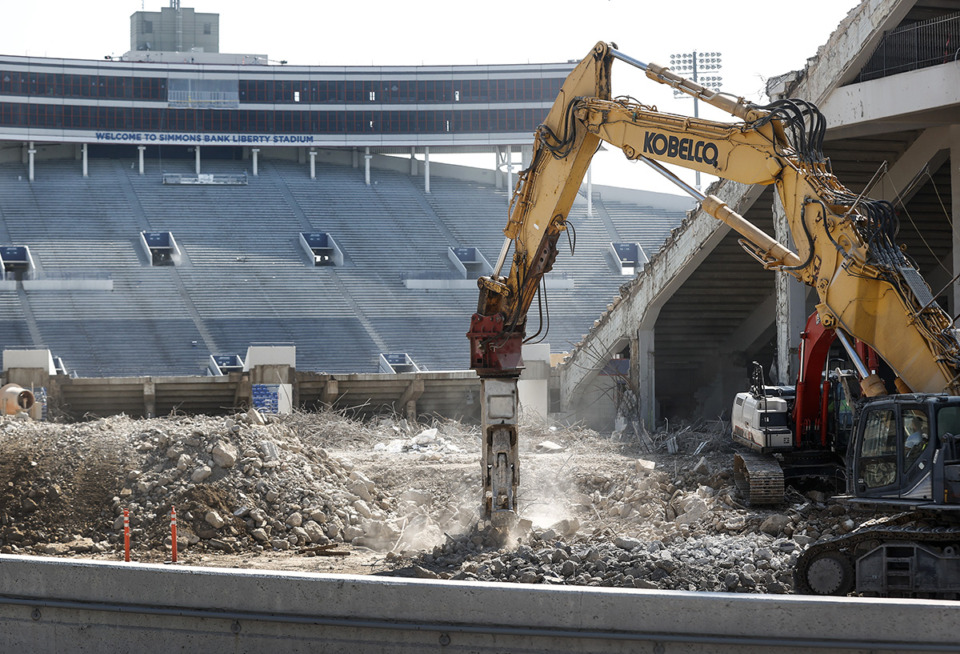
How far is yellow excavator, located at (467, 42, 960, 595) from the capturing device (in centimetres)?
923

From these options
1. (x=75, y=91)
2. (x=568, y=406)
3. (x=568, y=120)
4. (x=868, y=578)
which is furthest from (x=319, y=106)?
(x=868, y=578)

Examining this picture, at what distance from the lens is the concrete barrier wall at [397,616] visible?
6.73 m

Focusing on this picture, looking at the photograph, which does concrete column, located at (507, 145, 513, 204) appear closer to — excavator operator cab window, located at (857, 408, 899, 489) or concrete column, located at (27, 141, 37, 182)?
concrete column, located at (27, 141, 37, 182)

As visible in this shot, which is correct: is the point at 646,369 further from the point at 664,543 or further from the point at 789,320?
the point at 664,543

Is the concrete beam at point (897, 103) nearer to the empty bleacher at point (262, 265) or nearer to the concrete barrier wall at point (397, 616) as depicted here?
the concrete barrier wall at point (397, 616)

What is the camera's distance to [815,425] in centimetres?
1478

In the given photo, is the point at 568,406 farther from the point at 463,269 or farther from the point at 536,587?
the point at 463,269

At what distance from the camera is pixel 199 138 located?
61.6 metres

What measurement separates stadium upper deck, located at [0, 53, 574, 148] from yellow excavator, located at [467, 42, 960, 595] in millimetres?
50713

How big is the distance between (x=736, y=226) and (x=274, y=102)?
54.5m

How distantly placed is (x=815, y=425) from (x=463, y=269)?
36.0 meters

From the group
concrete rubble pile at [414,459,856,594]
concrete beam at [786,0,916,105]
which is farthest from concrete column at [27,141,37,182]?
concrete rubble pile at [414,459,856,594]

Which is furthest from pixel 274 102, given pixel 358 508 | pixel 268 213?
pixel 358 508

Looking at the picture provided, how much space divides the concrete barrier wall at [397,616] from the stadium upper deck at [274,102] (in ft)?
186
